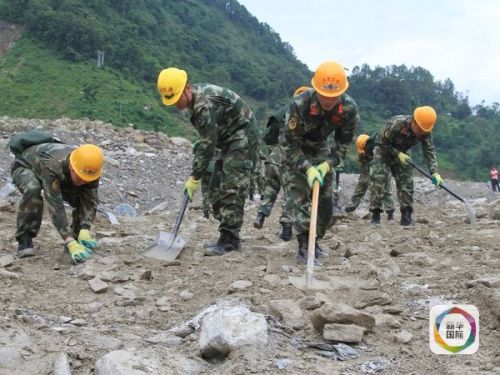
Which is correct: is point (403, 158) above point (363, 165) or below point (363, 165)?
above

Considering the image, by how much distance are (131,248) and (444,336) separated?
3314 millimetres

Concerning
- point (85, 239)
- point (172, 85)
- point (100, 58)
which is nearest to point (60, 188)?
point (85, 239)

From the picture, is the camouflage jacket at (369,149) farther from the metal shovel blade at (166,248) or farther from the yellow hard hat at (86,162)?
the yellow hard hat at (86,162)

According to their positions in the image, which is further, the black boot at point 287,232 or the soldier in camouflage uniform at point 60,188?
the black boot at point 287,232

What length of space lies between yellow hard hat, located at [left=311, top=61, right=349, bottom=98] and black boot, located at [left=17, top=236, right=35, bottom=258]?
104 inches

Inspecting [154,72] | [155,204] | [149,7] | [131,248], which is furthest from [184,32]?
[131,248]

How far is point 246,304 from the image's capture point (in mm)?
3240

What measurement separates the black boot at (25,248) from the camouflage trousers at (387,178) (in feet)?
14.1

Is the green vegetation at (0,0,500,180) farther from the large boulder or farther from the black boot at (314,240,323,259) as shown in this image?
the large boulder

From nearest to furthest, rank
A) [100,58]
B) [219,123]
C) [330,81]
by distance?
1. [330,81]
2. [219,123]
3. [100,58]

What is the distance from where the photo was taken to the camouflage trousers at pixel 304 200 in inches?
178

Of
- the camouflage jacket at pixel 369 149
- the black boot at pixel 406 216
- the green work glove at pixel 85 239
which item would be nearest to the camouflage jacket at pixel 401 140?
the camouflage jacket at pixel 369 149

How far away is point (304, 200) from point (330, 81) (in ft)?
3.14

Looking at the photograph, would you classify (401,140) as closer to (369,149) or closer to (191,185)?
(369,149)
